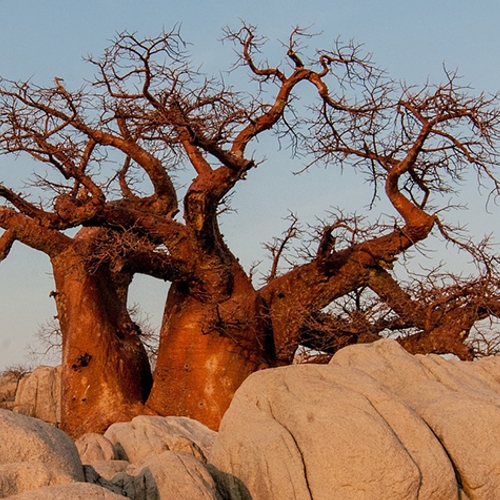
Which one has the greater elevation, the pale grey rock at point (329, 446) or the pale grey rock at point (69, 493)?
the pale grey rock at point (329, 446)

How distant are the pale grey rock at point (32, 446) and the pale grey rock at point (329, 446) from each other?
46.2 inches

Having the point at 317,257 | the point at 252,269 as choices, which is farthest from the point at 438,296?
the point at 252,269

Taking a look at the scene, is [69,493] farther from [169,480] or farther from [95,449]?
A: [95,449]

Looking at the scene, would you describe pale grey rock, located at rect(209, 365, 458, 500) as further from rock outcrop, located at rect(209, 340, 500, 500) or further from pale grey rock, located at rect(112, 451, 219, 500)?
pale grey rock, located at rect(112, 451, 219, 500)

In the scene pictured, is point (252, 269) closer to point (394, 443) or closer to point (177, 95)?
point (177, 95)

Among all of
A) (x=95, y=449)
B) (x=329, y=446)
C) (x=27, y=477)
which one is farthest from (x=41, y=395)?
(x=27, y=477)

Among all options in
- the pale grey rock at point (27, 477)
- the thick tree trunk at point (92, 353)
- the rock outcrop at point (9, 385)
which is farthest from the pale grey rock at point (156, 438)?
the rock outcrop at point (9, 385)

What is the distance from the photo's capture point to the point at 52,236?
11461mm

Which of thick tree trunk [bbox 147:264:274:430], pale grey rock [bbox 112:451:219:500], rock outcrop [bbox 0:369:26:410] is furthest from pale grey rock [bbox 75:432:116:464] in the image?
rock outcrop [bbox 0:369:26:410]

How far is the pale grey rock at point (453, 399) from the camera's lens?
597 centimetres

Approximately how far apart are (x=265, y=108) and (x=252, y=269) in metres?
1.99

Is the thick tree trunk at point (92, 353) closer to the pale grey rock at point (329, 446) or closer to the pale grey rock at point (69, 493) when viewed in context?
the pale grey rock at point (329, 446)

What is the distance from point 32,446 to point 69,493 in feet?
2.61

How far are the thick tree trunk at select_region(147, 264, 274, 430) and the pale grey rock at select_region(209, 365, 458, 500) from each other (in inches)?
177
